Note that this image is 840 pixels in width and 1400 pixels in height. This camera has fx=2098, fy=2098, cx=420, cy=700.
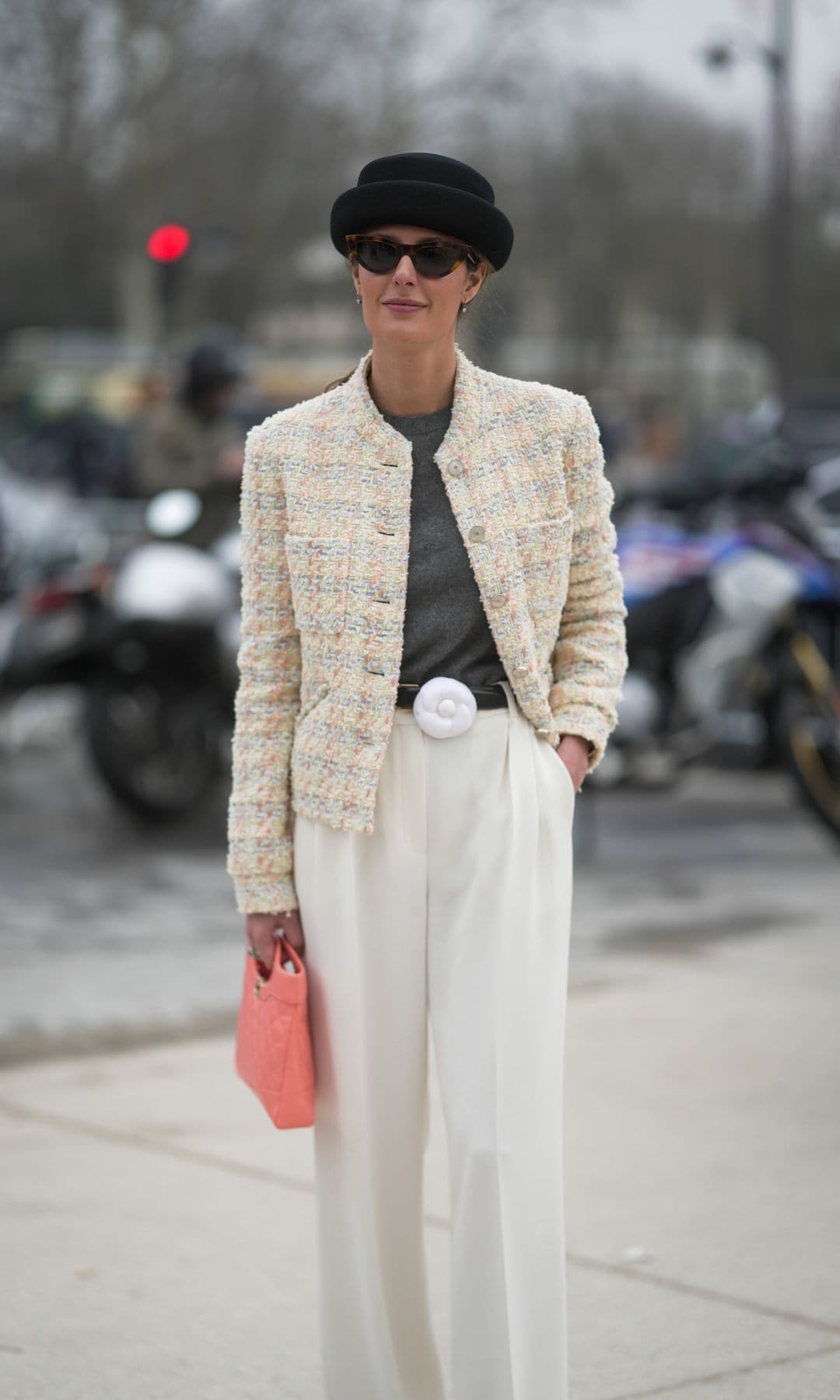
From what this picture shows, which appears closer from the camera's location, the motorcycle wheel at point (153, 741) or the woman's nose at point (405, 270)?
the woman's nose at point (405, 270)

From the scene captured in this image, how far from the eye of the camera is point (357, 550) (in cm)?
292

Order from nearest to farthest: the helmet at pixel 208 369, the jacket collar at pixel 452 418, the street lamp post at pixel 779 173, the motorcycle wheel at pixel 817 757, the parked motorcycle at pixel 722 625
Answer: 1. the jacket collar at pixel 452 418
2. the motorcycle wheel at pixel 817 757
3. the parked motorcycle at pixel 722 625
4. the helmet at pixel 208 369
5. the street lamp post at pixel 779 173

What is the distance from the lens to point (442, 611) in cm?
296

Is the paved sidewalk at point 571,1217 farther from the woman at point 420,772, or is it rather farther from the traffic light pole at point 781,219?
the traffic light pole at point 781,219

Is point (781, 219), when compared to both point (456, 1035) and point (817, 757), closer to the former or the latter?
point (817, 757)

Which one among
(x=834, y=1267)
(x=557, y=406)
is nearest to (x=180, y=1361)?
(x=834, y=1267)

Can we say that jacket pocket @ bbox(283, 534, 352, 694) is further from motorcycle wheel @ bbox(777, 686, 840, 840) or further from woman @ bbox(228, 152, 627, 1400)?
motorcycle wheel @ bbox(777, 686, 840, 840)

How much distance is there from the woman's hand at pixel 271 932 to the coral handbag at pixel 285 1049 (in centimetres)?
3

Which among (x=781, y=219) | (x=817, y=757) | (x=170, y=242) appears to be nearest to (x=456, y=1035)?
(x=817, y=757)

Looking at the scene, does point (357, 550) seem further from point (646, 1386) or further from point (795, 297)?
point (795, 297)

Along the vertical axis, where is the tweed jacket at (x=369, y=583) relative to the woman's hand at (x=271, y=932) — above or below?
above

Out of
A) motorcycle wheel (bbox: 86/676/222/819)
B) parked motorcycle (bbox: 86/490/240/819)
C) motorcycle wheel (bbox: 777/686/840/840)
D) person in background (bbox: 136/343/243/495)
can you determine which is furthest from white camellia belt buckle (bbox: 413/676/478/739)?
person in background (bbox: 136/343/243/495)

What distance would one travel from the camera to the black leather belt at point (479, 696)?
2943 mm

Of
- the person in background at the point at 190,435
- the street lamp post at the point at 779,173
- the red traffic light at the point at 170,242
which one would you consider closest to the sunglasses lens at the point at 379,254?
the person in background at the point at 190,435
